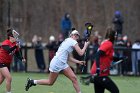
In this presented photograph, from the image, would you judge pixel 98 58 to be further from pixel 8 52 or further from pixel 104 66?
pixel 8 52

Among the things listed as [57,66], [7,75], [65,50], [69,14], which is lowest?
[7,75]

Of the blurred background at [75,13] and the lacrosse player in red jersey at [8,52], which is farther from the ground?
the blurred background at [75,13]

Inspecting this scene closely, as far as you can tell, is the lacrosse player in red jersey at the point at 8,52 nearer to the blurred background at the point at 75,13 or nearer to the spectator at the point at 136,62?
the spectator at the point at 136,62

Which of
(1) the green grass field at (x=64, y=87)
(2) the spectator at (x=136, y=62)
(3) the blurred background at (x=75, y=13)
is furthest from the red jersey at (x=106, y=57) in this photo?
(3) the blurred background at (x=75, y=13)

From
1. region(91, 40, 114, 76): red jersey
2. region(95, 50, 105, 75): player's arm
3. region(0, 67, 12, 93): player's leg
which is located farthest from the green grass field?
region(95, 50, 105, 75): player's arm

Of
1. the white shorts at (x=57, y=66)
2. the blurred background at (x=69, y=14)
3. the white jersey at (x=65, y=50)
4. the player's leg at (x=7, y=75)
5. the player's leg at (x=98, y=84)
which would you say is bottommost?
the player's leg at (x=98, y=84)

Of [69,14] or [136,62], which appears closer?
[136,62]

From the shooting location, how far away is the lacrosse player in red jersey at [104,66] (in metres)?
16.0

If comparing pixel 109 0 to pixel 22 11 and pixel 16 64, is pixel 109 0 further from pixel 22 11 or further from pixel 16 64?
pixel 16 64

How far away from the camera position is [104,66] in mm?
16219

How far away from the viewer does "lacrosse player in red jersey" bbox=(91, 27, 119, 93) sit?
52.5 ft

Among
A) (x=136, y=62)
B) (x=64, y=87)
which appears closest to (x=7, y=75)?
(x=64, y=87)

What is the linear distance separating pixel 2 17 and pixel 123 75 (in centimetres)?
1158

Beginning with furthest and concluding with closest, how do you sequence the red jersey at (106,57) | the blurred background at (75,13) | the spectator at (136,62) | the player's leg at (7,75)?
the blurred background at (75,13)
the spectator at (136,62)
the player's leg at (7,75)
the red jersey at (106,57)
